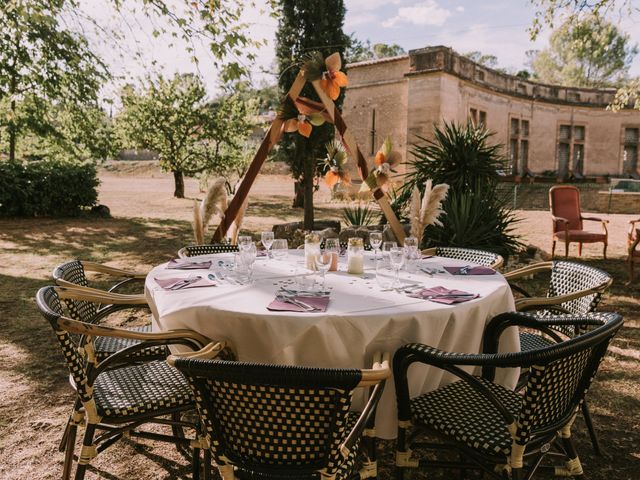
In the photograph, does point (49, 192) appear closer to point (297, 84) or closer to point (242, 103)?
point (242, 103)

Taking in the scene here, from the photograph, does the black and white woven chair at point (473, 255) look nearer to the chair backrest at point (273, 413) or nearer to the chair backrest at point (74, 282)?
the chair backrest at point (273, 413)

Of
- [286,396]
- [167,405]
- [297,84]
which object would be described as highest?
[297,84]

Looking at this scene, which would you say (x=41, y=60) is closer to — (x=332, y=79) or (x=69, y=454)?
(x=332, y=79)

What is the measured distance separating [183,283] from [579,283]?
225 cm

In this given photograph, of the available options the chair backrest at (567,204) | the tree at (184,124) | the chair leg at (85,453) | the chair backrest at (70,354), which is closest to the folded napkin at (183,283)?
the chair backrest at (70,354)

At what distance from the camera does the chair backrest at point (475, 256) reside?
348 cm

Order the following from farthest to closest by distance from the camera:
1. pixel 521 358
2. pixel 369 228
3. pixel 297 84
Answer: pixel 369 228 < pixel 297 84 < pixel 521 358

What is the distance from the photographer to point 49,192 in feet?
41.9

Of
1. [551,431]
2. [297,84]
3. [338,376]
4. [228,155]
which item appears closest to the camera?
[338,376]

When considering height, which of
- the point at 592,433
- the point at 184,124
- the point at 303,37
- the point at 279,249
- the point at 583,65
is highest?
the point at 583,65

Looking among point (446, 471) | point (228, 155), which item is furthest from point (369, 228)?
point (228, 155)

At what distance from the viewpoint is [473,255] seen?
3764mm

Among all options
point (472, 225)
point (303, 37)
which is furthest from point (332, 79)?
point (303, 37)

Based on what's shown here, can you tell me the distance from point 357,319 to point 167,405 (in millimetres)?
921
